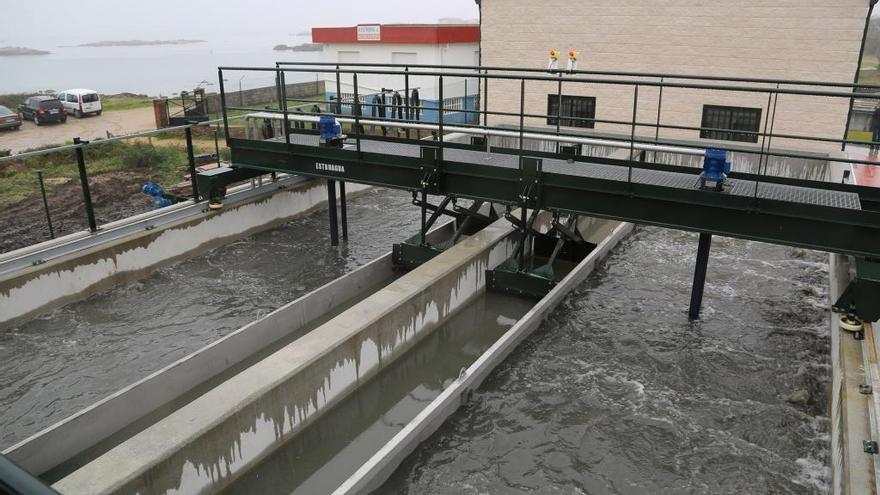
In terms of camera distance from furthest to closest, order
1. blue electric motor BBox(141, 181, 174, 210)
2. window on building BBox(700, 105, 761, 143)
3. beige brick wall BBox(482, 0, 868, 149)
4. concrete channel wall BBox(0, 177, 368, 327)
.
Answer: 1. window on building BBox(700, 105, 761, 143)
2. beige brick wall BBox(482, 0, 868, 149)
3. blue electric motor BBox(141, 181, 174, 210)
4. concrete channel wall BBox(0, 177, 368, 327)

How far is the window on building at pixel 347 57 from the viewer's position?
24767 millimetres

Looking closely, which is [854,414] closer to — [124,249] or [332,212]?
[332,212]

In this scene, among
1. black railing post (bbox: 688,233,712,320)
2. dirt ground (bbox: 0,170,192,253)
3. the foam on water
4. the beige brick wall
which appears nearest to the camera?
the foam on water

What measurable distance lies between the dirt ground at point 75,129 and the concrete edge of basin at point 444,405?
22.9 m

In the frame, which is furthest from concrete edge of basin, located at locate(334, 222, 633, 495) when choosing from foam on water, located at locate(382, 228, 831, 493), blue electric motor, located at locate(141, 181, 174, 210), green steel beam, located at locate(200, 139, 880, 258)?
blue electric motor, located at locate(141, 181, 174, 210)

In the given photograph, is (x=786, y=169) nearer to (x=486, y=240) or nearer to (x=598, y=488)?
(x=486, y=240)

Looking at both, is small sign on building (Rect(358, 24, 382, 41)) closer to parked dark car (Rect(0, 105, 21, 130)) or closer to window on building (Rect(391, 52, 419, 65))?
window on building (Rect(391, 52, 419, 65))

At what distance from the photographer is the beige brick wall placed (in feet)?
46.3

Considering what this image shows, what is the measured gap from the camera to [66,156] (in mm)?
20859

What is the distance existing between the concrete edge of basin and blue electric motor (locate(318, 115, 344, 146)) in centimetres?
406

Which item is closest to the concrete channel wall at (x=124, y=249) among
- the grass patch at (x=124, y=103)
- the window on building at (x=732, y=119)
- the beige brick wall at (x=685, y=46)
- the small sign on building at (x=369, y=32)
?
the beige brick wall at (x=685, y=46)

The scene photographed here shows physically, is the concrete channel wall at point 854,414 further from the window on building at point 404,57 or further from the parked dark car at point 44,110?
the parked dark car at point 44,110

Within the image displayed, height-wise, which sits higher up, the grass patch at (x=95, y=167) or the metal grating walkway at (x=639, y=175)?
the metal grating walkway at (x=639, y=175)

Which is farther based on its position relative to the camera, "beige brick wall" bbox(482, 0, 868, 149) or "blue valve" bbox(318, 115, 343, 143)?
"beige brick wall" bbox(482, 0, 868, 149)
